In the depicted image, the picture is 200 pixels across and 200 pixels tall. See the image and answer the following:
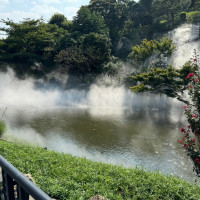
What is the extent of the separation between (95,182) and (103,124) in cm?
1067

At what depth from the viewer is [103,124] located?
→ 16.4 meters

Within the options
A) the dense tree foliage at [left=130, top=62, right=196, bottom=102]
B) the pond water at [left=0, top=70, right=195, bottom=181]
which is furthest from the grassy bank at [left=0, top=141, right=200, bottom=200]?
the dense tree foliage at [left=130, top=62, right=196, bottom=102]

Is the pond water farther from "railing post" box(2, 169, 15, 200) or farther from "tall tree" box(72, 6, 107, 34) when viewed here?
"tall tree" box(72, 6, 107, 34)

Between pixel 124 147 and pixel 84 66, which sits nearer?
pixel 124 147

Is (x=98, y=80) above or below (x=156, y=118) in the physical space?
above

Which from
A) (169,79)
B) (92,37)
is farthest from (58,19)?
(169,79)

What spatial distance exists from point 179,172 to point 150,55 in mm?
19939

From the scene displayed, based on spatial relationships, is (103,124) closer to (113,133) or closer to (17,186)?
(113,133)

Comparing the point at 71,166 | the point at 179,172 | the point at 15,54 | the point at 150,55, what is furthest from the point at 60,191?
the point at 15,54

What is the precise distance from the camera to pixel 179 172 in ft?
32.0

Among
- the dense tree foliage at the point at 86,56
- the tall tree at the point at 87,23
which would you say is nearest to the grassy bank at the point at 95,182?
the dense tree foliage at the point at 86,56

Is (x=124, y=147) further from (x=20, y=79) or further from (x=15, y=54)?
(x=15, y=54)

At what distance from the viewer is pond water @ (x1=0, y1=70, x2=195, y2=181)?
11305 mm

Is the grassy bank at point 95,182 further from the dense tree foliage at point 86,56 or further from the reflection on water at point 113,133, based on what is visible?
the dense tree foliage at point 86,56
